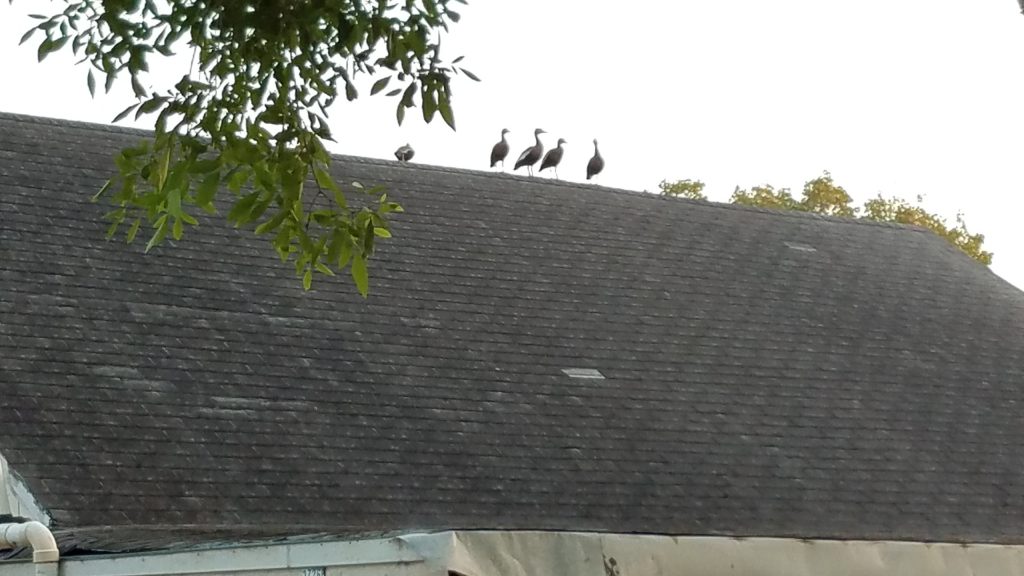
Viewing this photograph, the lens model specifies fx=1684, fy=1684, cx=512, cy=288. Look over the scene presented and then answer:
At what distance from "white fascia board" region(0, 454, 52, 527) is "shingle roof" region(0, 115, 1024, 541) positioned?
0.30 feet

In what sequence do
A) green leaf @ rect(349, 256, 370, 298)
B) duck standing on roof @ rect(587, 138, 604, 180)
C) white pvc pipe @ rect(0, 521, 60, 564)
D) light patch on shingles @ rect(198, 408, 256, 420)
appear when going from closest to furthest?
green leaf @ rect(349, 256, 370, 298), white pvc pipe @ rect(0, 521, 60, 564), light patch on shingles @ rect(198, 408, 256, 420), duck standing on roof @ rect(587, 138, 604, 180)

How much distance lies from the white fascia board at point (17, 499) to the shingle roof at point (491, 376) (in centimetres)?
9

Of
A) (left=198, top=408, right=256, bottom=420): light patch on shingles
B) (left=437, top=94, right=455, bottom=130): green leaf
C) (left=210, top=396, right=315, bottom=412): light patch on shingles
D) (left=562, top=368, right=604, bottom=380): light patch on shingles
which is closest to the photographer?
(left=437, top=94, right=455, bottom=130): green leaf

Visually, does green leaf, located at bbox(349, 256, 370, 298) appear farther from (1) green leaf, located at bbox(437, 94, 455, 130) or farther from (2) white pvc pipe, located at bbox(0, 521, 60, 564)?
(2) white pvc pipe, located at bbox(0, 521, 60, 564)

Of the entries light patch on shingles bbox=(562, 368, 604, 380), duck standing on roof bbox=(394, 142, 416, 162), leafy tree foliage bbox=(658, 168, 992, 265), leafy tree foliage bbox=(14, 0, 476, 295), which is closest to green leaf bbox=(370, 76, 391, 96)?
leafy tree foliage bbox=(14, 0, 476, 295)

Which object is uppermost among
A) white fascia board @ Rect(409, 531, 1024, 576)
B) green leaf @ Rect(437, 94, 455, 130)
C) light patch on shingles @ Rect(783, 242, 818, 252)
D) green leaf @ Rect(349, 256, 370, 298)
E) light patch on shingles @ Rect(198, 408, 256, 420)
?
green leaf @ Rect(437, 94, 455, 130)

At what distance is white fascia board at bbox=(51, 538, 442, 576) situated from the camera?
19.8 ft

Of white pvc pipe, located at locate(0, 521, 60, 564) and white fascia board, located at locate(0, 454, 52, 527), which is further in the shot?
white fascia board, located at locate(0, 454, 52, 527)

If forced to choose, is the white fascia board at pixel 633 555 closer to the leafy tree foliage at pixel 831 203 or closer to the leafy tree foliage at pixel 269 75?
the leafy tree foliage at pixel 269 75

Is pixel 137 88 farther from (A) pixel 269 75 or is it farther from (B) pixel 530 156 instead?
(B) pixel 530 156

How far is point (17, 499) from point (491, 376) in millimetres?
5383

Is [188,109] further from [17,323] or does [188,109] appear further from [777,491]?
[777,491]

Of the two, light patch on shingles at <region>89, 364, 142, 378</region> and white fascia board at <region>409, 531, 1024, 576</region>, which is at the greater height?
white fascia board at <region>409, 531, 1024, 576</region>

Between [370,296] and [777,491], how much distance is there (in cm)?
452
